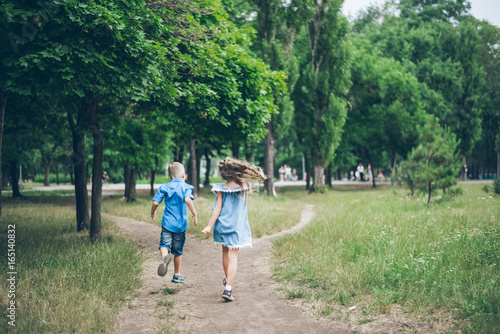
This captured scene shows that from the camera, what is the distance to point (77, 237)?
8914 millimetres

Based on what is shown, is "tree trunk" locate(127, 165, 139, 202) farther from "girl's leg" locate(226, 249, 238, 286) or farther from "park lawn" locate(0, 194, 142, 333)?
"girl's leg" locate(226, 249, 238, 286)

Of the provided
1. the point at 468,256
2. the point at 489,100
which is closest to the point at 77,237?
the point at 468,256

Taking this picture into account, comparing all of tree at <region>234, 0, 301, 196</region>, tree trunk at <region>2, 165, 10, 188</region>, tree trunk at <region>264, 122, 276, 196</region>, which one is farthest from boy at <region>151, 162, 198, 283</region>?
tree trunk at <region>2, 165, 10, 188</region>

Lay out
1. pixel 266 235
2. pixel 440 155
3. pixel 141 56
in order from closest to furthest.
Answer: pixel 141 56 → pixel 266 235 → pixel 440 155

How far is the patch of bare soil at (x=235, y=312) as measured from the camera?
14.3ft

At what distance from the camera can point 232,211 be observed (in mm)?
5516

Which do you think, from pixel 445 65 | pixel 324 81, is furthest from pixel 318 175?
pixel 445 65

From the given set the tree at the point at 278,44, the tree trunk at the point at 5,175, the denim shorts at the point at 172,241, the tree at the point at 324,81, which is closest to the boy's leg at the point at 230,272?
the denim shorts at the point at 172,241

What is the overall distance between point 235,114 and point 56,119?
6.31m

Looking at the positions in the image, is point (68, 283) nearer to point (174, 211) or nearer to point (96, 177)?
point (174, 211)

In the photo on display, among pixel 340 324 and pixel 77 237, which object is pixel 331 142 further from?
pixel 340 324

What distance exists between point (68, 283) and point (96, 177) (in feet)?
13.6

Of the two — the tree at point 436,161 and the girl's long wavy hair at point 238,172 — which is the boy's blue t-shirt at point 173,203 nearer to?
the girl's long wavy hair at point 238,172

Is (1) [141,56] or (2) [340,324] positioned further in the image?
(1) [141,56]
